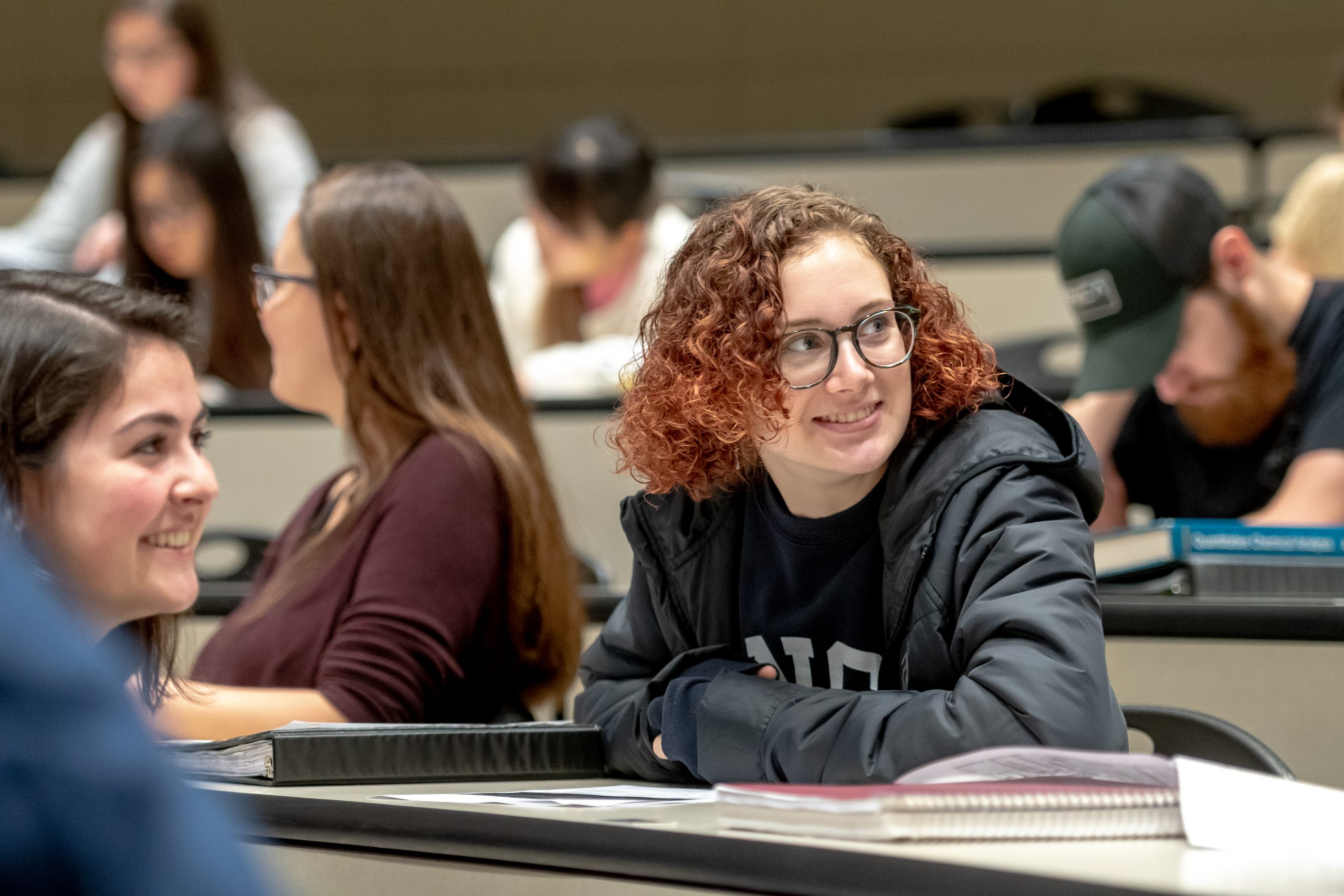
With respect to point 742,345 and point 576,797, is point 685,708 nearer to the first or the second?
point 576,797

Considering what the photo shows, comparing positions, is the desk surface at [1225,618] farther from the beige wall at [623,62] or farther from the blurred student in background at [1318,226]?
the beige wall at [623,62]

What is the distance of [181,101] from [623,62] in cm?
304

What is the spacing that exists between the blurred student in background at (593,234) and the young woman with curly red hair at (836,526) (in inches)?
68.2

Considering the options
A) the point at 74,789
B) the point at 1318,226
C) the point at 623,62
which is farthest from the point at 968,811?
the point at 623,62

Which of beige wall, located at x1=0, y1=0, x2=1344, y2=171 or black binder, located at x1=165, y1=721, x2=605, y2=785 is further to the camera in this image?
beige wall, located at x1=0, y1=0, x2=1344, y2=171

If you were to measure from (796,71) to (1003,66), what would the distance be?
0.89 metres

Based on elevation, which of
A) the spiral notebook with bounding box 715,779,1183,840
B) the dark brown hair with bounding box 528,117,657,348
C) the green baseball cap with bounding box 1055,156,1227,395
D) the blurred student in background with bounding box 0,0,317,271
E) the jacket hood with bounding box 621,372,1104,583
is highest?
the blurred student in background with bounding box 0,0,317,271

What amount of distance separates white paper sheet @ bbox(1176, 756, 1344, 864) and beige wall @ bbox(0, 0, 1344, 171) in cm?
564

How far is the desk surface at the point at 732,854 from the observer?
73 centimetres

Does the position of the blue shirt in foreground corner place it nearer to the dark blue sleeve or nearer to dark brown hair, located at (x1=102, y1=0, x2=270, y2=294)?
the dark blue sleeve

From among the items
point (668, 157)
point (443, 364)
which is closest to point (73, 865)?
point (443, 364)

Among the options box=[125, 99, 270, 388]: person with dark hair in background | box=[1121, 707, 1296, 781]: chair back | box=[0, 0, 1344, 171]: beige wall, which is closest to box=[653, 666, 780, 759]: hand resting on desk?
box=[1121, 707, 1296, 781]: chair back

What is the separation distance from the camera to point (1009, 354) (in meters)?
2.72

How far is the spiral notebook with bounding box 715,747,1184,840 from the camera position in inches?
32.2
